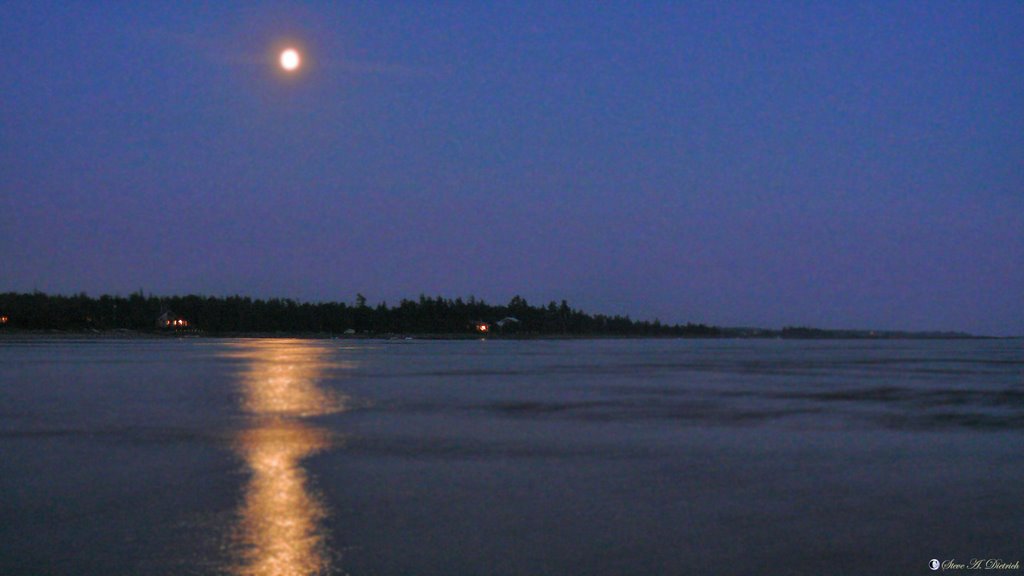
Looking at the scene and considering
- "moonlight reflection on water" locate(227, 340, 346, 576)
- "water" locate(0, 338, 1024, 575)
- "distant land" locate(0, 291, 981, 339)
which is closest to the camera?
"moonlight reflection on water" locate(227, 340, 346, 576)

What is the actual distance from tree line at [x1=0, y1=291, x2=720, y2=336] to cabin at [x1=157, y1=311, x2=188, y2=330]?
1.33 ft

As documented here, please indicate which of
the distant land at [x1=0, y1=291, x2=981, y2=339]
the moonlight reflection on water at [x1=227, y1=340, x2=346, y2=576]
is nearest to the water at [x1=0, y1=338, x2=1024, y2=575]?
the moonlight reflection on water at [x1=227, y1=340, x2=346, y2=576]

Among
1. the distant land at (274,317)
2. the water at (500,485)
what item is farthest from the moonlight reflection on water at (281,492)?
the distant land at (274,317)

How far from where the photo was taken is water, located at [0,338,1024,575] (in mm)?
7227

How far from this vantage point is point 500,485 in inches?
400

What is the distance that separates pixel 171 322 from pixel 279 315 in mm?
16046

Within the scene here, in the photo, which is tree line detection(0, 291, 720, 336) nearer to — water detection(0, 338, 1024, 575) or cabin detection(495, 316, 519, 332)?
cabin detection(495, 316, 519, 332)

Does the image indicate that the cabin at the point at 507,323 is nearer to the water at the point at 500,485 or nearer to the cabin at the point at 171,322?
the cabin at the point at 171,322

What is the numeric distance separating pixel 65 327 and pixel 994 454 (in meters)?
102

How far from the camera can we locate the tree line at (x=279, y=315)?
98.8 m

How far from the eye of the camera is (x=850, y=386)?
26.8m

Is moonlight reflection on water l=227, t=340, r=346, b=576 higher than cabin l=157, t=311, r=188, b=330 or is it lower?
lower

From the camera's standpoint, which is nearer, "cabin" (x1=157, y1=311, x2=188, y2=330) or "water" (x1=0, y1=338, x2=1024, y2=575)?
"water" (x1=0, y1=338, x2=1024, y2=575)

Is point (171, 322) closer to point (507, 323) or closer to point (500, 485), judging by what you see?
point (507, 323)
